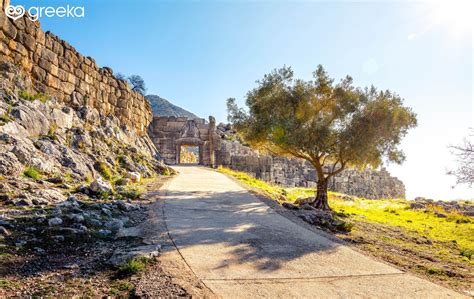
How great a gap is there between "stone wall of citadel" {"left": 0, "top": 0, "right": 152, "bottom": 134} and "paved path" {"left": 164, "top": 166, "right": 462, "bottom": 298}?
6.11 metres

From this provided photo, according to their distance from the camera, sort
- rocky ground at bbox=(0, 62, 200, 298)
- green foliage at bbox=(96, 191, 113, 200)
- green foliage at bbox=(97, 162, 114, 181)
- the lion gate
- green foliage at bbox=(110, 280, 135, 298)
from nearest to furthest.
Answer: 1. green foliage at bbox=(110, 280, 135, 298)
2. rocky ground at bbox=(0, 62, 200, 298)
3. green foliage at bbox=(96, 191, 113, 200)
4. green foliage at bbox=(97, 162, 114, 181)
5. the lion gate

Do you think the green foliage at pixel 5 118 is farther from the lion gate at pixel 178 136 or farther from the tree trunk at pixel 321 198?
the lion gate at pixel 178 136

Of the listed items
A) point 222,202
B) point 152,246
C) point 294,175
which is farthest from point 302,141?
point 294,175

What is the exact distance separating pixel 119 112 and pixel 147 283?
12.0m

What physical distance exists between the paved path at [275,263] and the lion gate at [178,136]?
58.5 ft

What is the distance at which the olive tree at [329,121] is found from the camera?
34.9 feet

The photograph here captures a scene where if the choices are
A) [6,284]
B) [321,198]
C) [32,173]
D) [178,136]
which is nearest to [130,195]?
[32,173]

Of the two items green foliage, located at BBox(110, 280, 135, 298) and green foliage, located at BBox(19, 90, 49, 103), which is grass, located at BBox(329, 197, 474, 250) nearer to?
green foliage, located at BBox(110, 280, 135, 298)

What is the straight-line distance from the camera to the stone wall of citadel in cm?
808

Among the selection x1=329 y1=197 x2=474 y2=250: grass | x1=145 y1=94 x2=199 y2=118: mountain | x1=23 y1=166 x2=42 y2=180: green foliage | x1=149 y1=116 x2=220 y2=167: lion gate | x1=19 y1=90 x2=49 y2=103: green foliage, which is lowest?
x1=329 y1=197 x2=474 y2=250: grass

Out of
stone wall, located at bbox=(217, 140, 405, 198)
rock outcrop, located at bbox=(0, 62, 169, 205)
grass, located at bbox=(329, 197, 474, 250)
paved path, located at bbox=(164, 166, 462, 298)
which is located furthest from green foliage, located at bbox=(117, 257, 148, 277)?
stone wall, located at bbox=(217, 140, 405, 198)

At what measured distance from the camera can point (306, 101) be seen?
11.4 metres

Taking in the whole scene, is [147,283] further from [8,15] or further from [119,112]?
[119,112]

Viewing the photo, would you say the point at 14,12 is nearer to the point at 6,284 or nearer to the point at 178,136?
the point at 6,284
